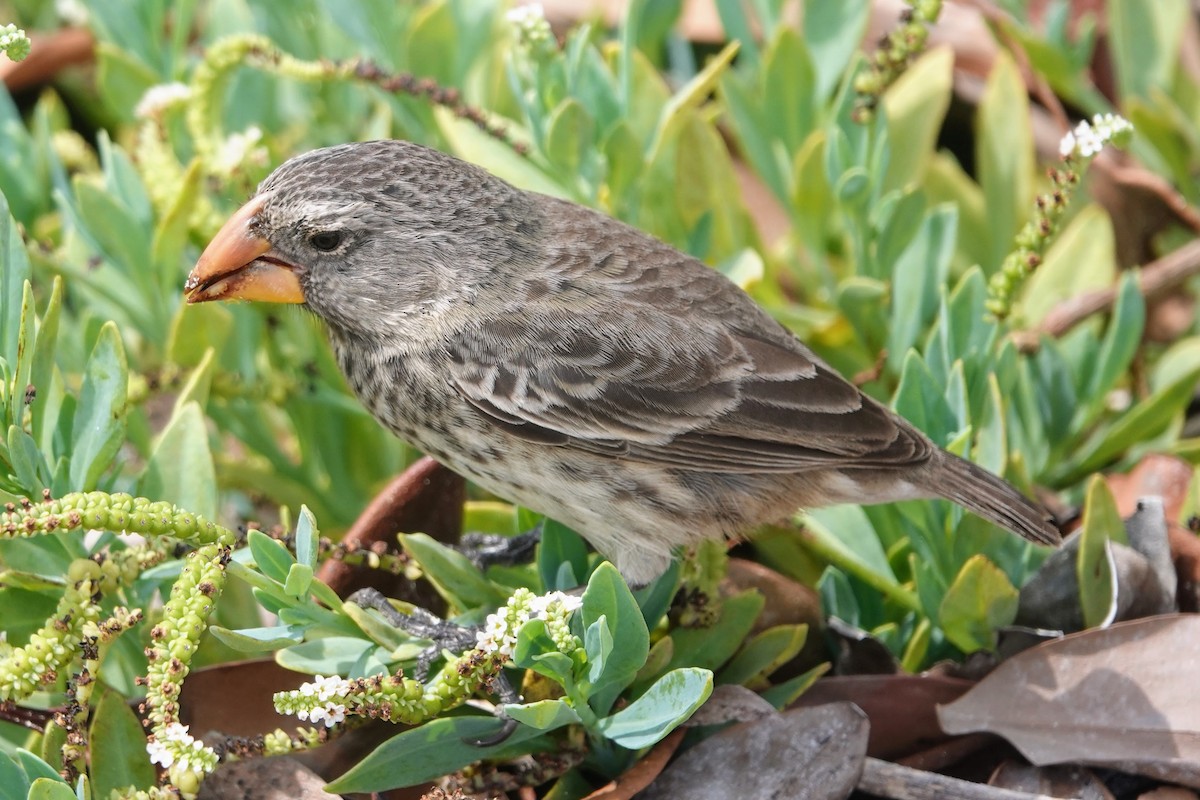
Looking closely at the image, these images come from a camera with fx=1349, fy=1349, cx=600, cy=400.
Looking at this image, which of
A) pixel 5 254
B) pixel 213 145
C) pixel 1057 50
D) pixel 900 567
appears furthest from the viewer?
pixel 1057 50

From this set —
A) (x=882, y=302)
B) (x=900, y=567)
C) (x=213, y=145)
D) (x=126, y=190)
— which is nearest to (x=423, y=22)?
(x=213, y=145)

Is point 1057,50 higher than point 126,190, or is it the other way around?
point 1057,50

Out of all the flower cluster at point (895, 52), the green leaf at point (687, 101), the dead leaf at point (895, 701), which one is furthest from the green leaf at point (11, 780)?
the flower cluster at point (895, 52)

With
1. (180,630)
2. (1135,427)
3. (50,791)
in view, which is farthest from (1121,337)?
(50,791)

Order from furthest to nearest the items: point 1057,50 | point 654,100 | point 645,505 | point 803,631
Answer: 1. point 1057,50
2. point 654,100
3. point 645,505
4. point 803,631

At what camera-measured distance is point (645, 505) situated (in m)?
3.07

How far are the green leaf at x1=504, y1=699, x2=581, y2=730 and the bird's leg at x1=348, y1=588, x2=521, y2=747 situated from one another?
0.23m

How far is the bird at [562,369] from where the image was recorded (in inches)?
120

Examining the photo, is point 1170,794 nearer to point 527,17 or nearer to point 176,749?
point 176,749

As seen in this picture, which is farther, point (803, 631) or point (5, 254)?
point (803, 631)

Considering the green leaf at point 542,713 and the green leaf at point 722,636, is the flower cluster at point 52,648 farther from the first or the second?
the green leaf at point 722,636

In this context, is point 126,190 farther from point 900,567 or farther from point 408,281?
point 900,567

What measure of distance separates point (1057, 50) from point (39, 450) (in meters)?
3.21

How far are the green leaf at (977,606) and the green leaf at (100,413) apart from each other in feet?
5.71
